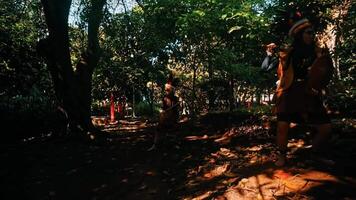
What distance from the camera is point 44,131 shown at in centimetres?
1430

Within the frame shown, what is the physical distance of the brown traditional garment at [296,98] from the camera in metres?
5.53

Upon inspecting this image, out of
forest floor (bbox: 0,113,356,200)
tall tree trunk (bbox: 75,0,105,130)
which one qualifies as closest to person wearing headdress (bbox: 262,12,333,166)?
forest floor (bbox: 0,113,356,200)

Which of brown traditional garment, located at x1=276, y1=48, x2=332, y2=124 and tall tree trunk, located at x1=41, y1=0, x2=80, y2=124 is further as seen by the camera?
tall tree trunk, located at x1=41, y1=0, x2=80, y2=124

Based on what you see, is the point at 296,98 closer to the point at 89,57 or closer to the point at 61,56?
the point at 61,56

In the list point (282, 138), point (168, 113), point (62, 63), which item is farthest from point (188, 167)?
point (62, 63)

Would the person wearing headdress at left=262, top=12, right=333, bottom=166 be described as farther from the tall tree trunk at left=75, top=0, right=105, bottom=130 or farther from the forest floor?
the tall tree trunk at left=75, top=0, right=105, bottom=130

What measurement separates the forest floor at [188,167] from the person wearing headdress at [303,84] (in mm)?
→ 581

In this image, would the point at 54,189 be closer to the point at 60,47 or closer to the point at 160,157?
the point at 160,157

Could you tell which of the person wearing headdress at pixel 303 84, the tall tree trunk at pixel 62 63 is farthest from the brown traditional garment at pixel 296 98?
the tall tree trunk at pixel 62 63

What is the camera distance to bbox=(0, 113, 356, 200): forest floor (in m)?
5.30

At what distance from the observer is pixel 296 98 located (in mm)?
5648

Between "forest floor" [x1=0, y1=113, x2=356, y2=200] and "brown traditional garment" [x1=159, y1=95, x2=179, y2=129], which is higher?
"brown traditional garment" [x1=159, y1=95, x2=179, y2=129]

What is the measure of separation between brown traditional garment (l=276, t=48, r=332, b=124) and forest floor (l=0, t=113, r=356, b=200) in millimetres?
752

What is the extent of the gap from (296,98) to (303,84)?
26 cm
